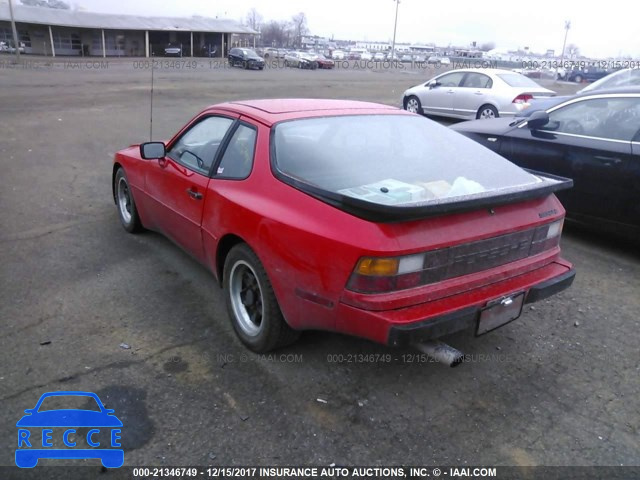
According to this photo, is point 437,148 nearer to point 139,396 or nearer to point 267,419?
point 267,419

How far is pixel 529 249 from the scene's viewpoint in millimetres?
3082

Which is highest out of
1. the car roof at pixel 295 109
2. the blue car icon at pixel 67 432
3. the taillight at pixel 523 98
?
the car roof at pixel 295 109

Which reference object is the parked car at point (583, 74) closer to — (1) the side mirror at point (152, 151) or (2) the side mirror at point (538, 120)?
(2) the side mirror at point (538, 120)

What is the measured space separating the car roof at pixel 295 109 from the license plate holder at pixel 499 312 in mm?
1636

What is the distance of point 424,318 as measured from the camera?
2.56 metres

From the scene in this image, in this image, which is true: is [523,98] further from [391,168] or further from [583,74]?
[583,74]

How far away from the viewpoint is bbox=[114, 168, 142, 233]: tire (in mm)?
4980

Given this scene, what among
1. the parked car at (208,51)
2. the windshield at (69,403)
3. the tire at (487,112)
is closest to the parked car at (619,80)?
the tire at (487,112)

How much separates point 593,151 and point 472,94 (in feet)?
27.0

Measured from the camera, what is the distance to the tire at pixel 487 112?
40.1 ft

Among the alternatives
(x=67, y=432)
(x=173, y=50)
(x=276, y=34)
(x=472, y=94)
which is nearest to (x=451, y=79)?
(x=472, y=94)

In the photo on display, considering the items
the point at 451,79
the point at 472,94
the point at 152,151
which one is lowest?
the point at 152,151

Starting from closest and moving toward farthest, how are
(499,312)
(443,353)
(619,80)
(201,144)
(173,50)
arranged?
(443,353) < (499,312) < (201,144) < (173,50) < (619,80)

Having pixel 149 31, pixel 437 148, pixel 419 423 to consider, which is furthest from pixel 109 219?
pixel 149 31
